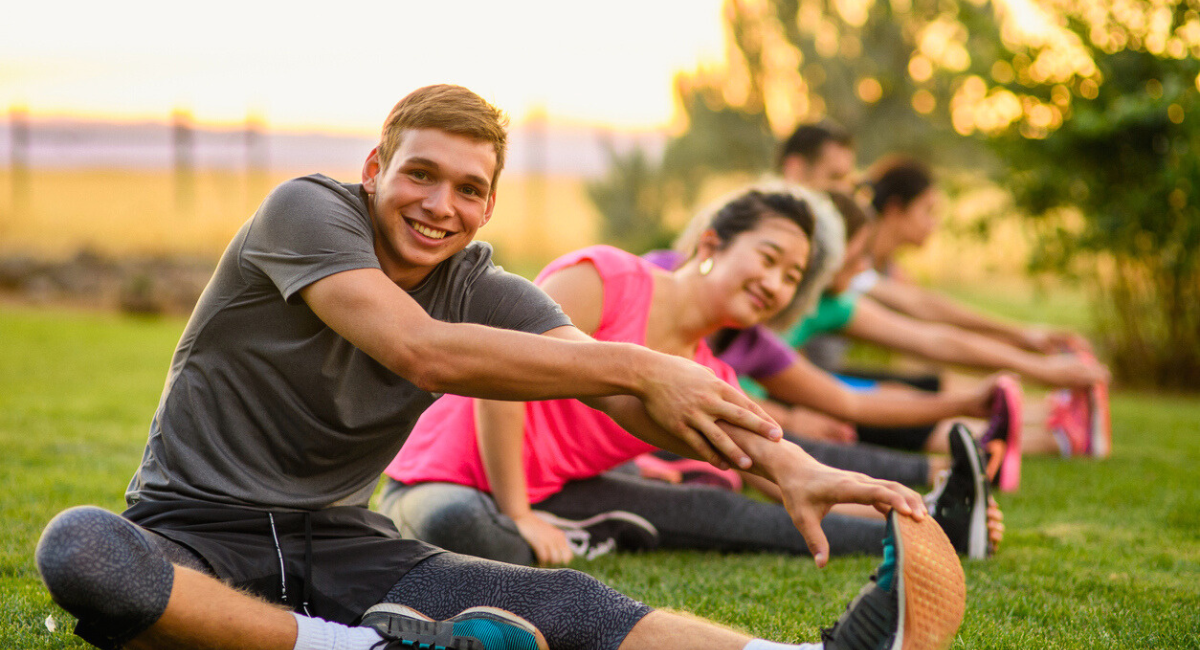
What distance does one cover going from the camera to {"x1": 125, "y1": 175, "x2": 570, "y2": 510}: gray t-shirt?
79.5 inches

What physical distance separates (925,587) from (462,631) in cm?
86

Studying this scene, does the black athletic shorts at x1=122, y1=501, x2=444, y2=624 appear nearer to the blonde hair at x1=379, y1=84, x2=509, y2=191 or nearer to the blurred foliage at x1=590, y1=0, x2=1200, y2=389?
the blonde hair at x1=379, y1=84, x2=509, y2=191

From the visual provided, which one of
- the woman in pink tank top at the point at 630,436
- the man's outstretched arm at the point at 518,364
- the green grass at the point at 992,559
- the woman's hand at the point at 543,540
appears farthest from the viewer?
Answer: the woman in pink tank top at the point at 630,436

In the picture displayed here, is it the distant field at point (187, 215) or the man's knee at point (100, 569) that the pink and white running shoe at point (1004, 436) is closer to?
the man's knee at point (100, 569)

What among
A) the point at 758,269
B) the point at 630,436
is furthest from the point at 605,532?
the point at 758,269

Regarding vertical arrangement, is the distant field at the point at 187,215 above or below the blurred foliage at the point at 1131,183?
below

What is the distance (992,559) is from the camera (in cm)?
310

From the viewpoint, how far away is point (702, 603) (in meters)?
2.58

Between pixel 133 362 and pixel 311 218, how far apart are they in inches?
257

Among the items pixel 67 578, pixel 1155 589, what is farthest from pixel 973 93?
pixel 67 578

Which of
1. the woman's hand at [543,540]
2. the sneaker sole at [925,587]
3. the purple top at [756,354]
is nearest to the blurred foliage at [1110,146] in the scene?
the purple top at [756,354]

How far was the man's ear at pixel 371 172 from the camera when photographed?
214 cm

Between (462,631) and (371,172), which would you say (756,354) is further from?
(462,631)

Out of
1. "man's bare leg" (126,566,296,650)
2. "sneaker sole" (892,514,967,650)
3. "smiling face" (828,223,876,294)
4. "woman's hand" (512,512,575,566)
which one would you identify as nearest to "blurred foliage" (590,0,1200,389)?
"smiling face" (828,223,876,294)
